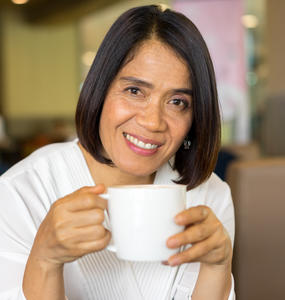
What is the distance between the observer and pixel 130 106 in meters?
1.08

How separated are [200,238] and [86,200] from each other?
0.60 ft

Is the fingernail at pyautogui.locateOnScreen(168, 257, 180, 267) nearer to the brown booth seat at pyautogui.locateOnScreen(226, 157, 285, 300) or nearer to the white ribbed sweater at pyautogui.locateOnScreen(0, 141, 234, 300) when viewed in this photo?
the white ribbed sweater at pyautogui.locateOnScreen(0, 141, 234, 300)

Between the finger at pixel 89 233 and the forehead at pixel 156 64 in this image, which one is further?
the forehead at pixel 156 64

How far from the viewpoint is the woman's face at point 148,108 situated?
103 cm

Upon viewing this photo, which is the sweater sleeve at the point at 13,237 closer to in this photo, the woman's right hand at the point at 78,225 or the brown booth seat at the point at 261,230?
the woman's right hand at the point at 78,225

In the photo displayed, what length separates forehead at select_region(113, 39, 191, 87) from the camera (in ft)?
3.38

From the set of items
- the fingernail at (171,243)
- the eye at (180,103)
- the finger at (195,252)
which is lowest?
the finger at (195,252)

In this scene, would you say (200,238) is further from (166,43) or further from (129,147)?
(166,43)

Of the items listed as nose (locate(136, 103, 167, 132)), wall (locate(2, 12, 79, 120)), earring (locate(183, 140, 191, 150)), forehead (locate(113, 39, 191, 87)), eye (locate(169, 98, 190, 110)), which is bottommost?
wall (locate(2, 12, 79, 120))

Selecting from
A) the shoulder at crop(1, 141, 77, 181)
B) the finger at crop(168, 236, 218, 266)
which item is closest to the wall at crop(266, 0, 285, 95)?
the shoulder at crop(1, 141, 77, 181)

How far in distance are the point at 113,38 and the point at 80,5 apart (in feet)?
26.1

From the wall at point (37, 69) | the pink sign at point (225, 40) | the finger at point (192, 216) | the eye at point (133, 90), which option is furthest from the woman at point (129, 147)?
the wall at point (37, 69)

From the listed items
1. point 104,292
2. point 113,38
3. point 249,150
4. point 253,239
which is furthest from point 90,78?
point 249,150

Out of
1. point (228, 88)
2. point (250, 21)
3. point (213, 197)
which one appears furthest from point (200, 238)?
point (250, 21)
